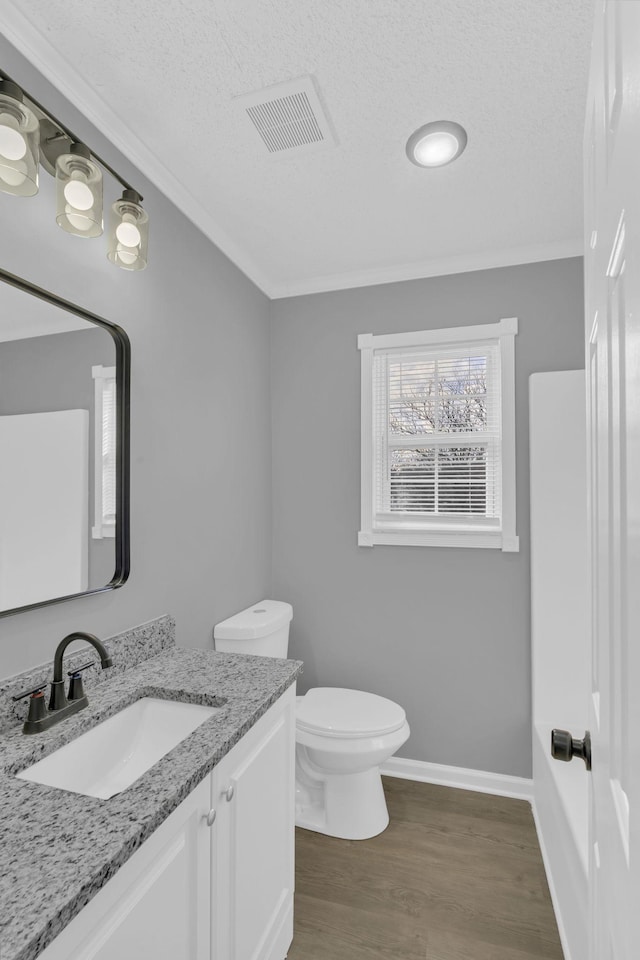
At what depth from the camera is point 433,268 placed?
8.27 feet

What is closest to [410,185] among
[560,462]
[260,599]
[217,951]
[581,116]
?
A: [581,116]

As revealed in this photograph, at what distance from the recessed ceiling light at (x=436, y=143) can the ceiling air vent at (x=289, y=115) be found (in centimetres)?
29

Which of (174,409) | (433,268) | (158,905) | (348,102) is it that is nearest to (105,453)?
(174,409)

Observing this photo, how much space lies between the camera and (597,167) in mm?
727

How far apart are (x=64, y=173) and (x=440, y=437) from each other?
1866 millimetres

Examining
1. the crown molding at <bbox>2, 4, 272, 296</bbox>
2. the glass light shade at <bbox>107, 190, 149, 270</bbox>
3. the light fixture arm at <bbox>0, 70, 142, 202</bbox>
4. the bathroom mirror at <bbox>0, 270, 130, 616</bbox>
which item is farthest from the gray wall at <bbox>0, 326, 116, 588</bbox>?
the crown molding at <bbox>2, 4, 272, 296</bbox>

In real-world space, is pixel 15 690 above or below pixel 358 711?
above

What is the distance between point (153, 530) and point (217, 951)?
3.80 feet

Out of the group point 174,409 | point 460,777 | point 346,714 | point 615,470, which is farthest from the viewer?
point 460,777

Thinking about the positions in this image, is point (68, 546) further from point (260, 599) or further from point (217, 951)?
point (260, 599)

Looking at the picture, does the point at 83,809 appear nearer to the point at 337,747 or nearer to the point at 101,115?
the point at 337,747

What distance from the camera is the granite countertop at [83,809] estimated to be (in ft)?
2.15

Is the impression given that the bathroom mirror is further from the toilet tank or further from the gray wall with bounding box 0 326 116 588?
the toilet tank

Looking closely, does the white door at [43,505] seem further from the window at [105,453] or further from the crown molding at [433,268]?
the crown molding at [433,268]
